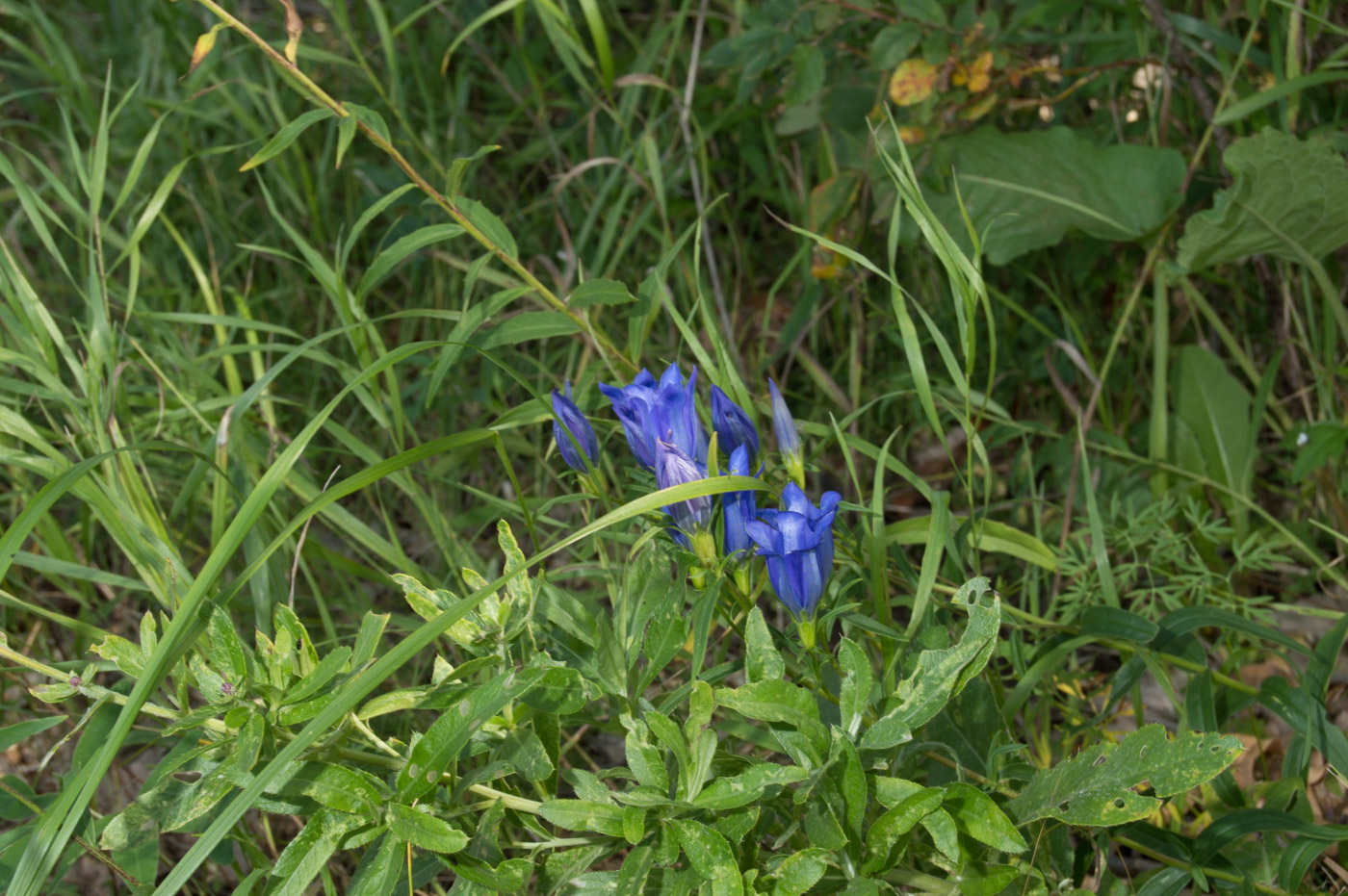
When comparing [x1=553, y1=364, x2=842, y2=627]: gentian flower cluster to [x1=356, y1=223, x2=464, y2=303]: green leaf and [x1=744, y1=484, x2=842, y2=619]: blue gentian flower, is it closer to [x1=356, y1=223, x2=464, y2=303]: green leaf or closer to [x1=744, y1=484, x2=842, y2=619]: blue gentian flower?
[x1=744, y1=484, x2=842, y2=619]: blue gentian flower

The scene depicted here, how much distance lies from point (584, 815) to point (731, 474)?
1.15ft

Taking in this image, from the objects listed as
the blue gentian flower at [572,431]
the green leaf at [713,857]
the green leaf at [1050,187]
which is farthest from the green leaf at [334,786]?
the green leaf at [1050,187]

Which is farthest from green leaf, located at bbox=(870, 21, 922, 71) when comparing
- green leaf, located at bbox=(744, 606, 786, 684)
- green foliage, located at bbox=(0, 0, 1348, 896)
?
green leaf, located at bbox=(744, 606, 786, 684)

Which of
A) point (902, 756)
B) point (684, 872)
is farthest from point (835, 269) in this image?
point (684, 872)

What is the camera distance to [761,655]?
99 centimetres

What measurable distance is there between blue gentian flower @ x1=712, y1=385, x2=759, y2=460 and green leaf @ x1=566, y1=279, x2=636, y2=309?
12.1 inches

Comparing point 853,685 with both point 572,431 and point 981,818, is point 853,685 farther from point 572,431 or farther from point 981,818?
point 572,431

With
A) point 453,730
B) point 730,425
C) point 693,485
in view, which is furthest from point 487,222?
point 453,730

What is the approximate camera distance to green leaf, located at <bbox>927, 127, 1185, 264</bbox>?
1.99 metres

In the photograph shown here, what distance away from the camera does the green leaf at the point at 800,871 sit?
92 centimetres

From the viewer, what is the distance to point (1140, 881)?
1291 mm

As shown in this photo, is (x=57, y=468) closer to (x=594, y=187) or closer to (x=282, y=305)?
(x=282, y=305)

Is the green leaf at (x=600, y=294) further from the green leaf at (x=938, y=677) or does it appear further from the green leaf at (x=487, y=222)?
the green leaf at (x=938, y=677)

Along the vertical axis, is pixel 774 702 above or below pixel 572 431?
below
